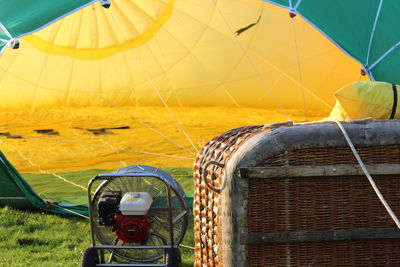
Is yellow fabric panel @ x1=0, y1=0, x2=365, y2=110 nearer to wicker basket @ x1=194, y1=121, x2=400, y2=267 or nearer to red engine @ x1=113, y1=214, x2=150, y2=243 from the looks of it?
red engine @ x1=113, y1=214, x2=150, y2=243

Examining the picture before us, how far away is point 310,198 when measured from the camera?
82.6 inches

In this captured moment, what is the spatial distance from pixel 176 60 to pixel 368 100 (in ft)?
14.2

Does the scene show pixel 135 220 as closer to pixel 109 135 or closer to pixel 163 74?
pixel 109 135

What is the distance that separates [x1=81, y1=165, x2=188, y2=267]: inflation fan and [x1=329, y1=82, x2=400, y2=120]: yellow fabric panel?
0.84m

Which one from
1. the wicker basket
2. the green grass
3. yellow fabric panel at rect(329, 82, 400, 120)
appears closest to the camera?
A: the wicker basket

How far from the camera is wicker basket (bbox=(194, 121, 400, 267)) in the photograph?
2.06 meters

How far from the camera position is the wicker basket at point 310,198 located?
6.75 ft

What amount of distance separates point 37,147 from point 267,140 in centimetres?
416

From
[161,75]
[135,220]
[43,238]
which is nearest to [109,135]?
[161,75]

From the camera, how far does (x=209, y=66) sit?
6.73 meters

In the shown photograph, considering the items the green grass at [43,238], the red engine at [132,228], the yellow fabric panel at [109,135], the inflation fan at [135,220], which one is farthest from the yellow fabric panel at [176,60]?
the red engine at [132,228]

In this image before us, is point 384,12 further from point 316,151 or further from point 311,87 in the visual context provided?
point 316,151

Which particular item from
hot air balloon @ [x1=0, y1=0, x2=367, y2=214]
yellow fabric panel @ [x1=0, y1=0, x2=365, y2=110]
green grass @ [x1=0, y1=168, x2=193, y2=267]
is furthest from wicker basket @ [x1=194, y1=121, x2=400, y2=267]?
yellow fabric panel @ [x1=0, y1=0, x2=365, y2=110]

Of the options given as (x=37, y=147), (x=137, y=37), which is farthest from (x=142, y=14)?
(x=37, y=147)
